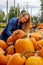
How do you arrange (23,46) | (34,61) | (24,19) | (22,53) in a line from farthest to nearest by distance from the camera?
1. (24,19)
2. (23,46)
3. (22,53)
4. (34,61)

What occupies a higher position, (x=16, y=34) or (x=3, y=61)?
(x=16, y=34)

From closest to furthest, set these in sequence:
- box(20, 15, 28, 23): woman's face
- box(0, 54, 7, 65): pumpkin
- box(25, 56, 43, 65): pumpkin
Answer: box(25, 56, 43, 65): pumpkin, box(0, 54, 7, 65): pumpkin, box(20, 15, 28, 23): woman's face

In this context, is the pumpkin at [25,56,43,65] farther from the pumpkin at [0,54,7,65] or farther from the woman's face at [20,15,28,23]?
the woman's face at [20,15,28,23]

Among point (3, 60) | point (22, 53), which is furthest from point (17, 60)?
point (3, 60)

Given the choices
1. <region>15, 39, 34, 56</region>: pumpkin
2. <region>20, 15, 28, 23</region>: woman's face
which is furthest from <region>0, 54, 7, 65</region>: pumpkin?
<region>20, 15, 28, 23</region>: woman's face

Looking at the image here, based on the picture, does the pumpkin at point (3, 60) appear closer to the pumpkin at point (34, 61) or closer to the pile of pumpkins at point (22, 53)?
the pile of pumpkins at point (22, 53)

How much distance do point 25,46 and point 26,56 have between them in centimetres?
20

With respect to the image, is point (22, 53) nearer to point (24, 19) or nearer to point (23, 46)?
point (23, 46)

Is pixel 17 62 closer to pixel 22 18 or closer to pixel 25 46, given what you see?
pixel 25 46

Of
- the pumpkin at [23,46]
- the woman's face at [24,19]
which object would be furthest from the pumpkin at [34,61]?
the woman's face at [24,19]

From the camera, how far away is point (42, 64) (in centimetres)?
155

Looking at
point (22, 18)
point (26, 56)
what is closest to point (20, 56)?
point (26, 56)

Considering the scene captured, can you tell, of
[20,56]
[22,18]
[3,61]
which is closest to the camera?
[20,56]

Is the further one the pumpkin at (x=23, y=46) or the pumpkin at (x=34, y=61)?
the pumpkin at (x=23, y=46)
